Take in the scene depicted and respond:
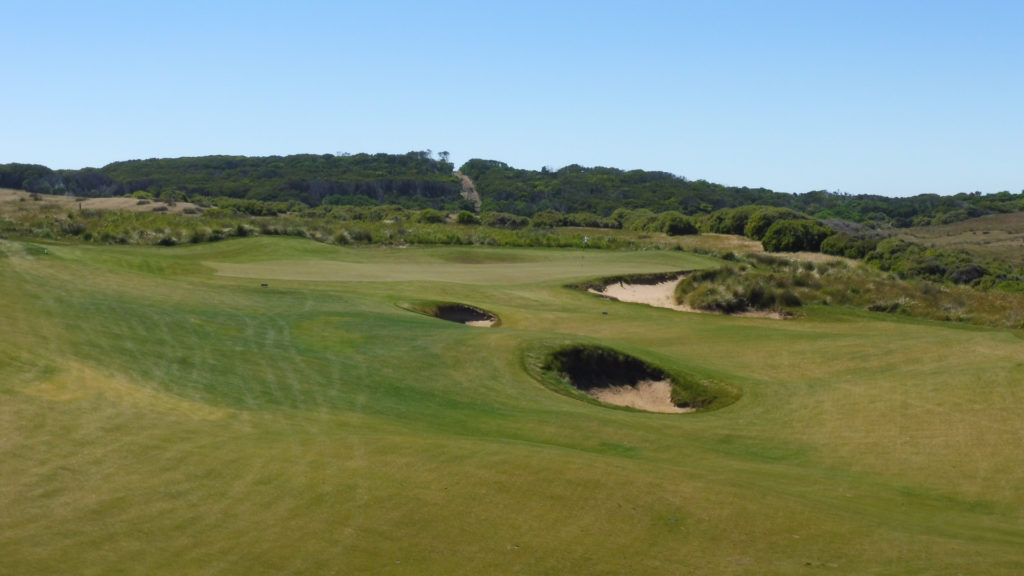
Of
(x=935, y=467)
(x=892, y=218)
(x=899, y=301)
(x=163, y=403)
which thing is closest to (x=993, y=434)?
(x=935, y=467)

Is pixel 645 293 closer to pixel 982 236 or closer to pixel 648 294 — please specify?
pixel 648 294

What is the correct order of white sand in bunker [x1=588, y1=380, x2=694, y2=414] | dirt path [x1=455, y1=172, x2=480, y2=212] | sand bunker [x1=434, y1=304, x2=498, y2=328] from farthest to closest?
1. dirt path [x1=455, y1=172, x2=480, y2=212]
2. sand bunker [x1=434, y1=304, x2=498, y2=328]
3. white sand in bunker [x1=588, y1=380, x2=694, y2=414]

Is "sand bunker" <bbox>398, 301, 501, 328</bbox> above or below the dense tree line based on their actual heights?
below

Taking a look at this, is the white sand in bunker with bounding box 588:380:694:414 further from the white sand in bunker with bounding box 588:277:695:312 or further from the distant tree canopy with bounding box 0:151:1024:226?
the distant tree canopy with bounding box 0:151:1024:226

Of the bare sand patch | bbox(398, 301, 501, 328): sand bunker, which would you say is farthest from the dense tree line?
bbox(398, 301, 501, 328): sand bunker

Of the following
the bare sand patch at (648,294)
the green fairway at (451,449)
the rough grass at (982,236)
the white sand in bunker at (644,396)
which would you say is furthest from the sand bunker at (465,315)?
the rough grass at (982,236)

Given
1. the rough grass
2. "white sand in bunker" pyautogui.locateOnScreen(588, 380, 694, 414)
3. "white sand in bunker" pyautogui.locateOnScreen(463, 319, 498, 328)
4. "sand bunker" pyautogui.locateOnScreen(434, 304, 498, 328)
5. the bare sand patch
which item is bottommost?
"white sand in bunker" pyautogui.locateOnScreen(588, 380, 694, 414)

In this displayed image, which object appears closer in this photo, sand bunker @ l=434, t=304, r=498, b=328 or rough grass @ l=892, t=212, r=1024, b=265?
sand bunker @ l=434, t=304, r=498, b=328
